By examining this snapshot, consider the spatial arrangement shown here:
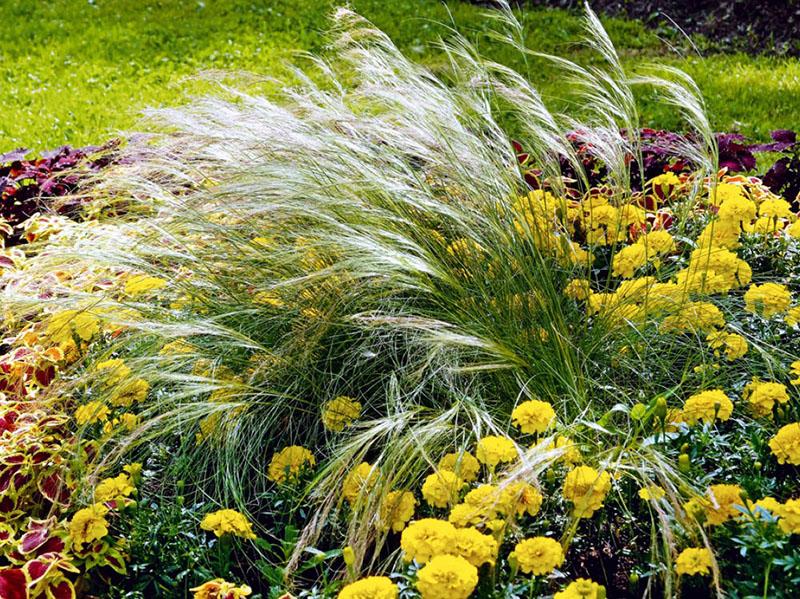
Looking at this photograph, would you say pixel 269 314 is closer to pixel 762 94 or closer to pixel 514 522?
pixel 514 522

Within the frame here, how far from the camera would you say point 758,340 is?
2.69 metres

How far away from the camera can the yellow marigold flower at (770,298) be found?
2619mm

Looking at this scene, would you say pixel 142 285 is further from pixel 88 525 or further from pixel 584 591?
pixel 584 591

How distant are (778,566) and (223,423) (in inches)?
54.1

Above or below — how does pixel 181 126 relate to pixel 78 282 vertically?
above

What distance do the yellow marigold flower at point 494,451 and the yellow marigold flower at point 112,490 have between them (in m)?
0.88

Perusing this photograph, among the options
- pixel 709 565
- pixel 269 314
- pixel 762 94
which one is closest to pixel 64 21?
pixel 762 94

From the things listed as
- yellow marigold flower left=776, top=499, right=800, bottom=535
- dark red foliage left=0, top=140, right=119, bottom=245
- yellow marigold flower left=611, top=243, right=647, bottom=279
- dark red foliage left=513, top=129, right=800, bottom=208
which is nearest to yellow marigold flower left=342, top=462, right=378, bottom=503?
yellow marigold flower left=776, top=499, right=800, bottom=535

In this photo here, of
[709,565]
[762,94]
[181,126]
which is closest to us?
[709,565]

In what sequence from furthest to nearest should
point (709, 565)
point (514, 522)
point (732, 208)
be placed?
point (732, 208) → point (514, 522) → point (709, 565)

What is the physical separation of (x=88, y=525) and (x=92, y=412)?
0.37 m

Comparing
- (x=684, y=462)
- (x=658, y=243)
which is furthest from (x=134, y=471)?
(x=658, y=243)

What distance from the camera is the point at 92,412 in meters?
2.53

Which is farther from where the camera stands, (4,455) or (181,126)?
(181,126)
